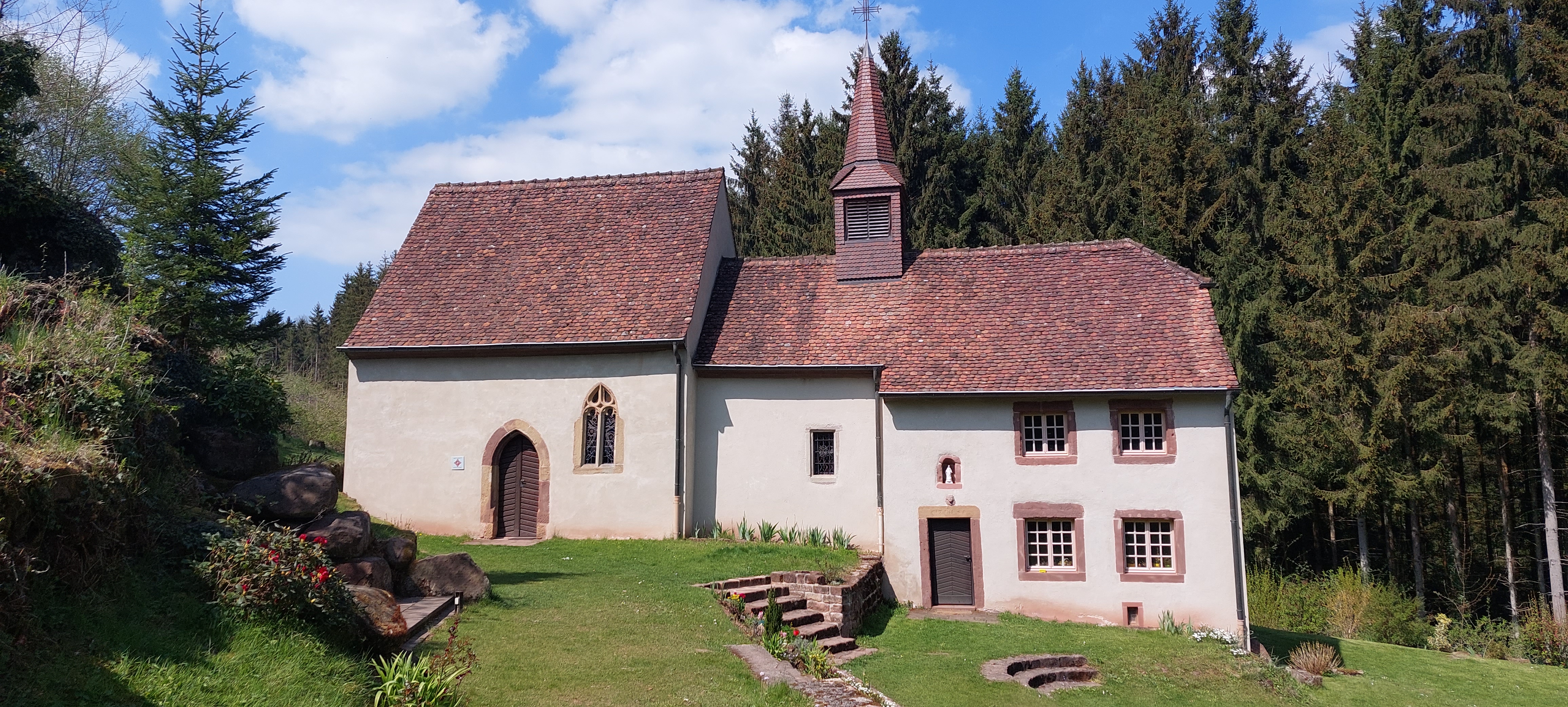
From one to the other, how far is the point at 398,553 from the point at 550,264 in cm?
1149

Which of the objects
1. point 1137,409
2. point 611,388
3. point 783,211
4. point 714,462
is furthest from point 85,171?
point 1137,409

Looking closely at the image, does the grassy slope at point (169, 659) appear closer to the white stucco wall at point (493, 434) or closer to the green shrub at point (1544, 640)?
the white stucco wall at point (493, 434)

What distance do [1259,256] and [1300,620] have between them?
10.0 m

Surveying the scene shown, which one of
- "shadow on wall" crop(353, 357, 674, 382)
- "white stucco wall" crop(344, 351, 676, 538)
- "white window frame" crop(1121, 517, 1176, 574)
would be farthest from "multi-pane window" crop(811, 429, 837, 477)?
"white window frame" crop(1121, 517, 1176, 574)

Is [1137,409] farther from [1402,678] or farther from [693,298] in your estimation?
[693,298]

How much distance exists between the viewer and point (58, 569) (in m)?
7.20

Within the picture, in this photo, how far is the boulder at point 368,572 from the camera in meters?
10.5

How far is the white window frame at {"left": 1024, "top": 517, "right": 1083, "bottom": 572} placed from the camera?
17.7 metres

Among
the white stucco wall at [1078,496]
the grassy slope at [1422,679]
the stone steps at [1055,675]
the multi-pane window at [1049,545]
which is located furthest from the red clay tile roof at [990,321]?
the grassy slope at [1422,679]

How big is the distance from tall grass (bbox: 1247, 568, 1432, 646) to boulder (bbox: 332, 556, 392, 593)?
20059 mm

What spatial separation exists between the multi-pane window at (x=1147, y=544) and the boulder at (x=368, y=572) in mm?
12990

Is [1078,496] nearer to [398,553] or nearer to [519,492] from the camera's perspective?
[519,492]

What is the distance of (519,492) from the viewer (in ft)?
67.3

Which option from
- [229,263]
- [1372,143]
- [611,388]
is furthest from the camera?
[1372,143]
